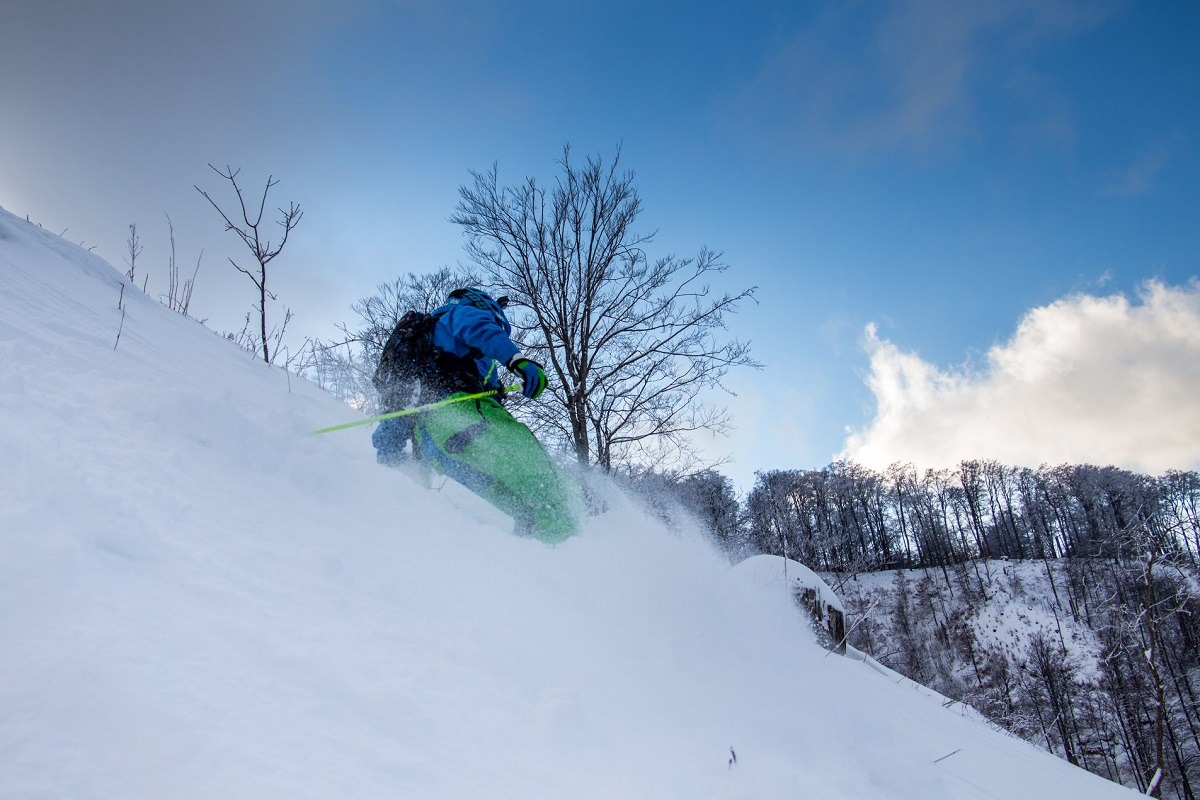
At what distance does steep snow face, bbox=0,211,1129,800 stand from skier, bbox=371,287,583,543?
45cm

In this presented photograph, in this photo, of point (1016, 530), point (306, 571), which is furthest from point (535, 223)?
point (1016, 530)

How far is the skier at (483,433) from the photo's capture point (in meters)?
3.45

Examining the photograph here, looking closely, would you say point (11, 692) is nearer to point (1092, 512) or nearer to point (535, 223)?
point (535, 223)

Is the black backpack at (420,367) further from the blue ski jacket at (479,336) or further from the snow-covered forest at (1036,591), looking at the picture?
the snow-covered forest at (1036,591)

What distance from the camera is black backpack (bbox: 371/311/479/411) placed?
12.3ft

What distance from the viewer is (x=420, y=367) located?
150 inches

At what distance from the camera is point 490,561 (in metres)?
2.30

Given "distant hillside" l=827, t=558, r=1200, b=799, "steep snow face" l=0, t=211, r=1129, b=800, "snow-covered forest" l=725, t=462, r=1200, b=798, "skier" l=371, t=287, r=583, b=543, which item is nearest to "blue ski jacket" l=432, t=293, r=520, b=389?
"skier" l=371, t=287, r=583, b=543

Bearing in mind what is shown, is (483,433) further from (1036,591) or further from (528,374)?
(1036,591)

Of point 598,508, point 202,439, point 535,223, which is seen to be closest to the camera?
point 202,439

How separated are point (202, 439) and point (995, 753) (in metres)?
5.15

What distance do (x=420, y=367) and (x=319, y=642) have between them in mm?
2736

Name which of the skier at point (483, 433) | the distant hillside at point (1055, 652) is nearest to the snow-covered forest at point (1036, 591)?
the distant hillside at point (1055, 652)

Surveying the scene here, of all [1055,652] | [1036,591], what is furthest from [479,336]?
[1036,591]
